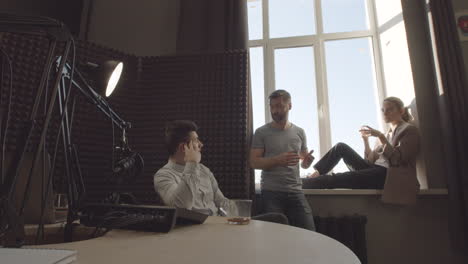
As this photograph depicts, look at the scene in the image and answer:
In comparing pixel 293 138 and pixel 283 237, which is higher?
pixel 293 138

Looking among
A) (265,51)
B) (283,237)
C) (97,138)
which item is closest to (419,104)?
(265,51)

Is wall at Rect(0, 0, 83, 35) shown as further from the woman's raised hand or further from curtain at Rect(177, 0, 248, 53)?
the woman's raised hand

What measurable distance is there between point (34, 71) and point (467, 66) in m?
3.21

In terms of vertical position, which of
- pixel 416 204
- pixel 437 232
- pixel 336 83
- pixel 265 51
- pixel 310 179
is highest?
pixel 265 51

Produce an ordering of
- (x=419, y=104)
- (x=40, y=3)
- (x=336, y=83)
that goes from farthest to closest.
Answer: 1. (x=336, y=83)
2. (x=40, y=3)
3. (x=419, y=104)

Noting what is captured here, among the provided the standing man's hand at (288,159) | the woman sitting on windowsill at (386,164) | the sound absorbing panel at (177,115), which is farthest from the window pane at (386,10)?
the standing man's hand at (288,159)

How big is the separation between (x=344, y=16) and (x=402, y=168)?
5.74ft

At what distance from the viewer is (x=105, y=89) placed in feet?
2.85

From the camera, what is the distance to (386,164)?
7.17 ft

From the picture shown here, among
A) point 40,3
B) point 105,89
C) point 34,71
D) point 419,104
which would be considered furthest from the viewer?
point 40,3

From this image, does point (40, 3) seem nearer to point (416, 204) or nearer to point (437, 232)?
point (416, 204)

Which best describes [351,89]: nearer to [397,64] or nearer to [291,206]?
[397,64]

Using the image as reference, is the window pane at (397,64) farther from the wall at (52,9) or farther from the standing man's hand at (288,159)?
the wall at (52,9)

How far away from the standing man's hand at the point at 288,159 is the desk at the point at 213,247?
3.92 feet
